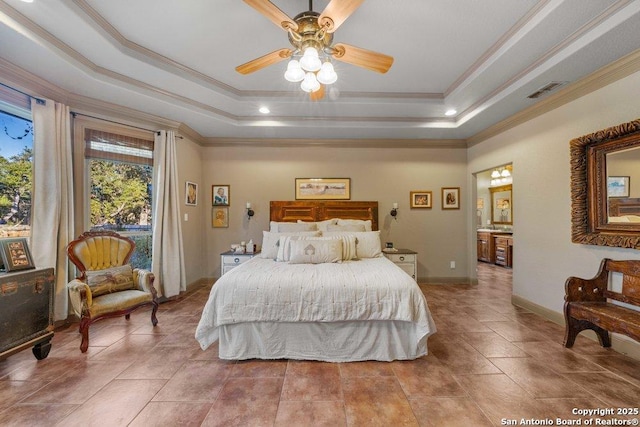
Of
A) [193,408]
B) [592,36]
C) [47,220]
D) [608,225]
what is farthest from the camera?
[47,220]

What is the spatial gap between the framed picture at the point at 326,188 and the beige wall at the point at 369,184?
0.36 feet

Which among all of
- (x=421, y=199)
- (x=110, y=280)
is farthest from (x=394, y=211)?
(x=110, y=280)

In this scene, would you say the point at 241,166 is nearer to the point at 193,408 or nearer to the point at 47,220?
the point at 47,220

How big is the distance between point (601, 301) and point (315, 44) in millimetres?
3646

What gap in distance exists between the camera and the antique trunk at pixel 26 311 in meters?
2.10

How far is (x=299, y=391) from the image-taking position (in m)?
1.96

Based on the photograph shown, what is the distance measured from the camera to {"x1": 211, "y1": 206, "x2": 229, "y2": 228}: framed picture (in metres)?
5.00

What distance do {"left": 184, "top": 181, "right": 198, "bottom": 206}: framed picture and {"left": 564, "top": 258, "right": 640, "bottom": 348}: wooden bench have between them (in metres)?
5.26

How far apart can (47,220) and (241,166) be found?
2795 millimetres

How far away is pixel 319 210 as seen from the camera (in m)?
4.93

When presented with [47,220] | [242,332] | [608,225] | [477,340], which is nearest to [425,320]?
[477,340]

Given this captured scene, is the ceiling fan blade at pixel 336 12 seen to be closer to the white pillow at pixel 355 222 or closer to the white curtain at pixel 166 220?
the white pillow at pixel 355 222

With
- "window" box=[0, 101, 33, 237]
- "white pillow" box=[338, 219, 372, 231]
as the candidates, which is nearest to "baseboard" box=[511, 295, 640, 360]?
"white pillow" box=[338, 219, 372, 231]

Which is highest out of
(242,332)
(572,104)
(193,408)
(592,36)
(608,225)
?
(592,36)
